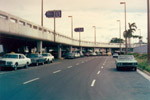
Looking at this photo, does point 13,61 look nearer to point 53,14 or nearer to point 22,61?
point 22,61

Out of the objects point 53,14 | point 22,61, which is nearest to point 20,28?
point 22,61

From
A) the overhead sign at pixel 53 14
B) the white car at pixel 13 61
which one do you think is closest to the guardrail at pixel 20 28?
the white car at pixel 13 61

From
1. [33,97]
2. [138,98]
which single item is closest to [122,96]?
[138,98]

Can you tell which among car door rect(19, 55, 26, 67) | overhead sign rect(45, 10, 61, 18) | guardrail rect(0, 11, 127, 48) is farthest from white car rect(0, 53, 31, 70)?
overhead sign rect(45, 10, 61, 18)

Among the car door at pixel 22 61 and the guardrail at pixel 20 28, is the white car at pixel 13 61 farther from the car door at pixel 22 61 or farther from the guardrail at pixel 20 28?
the guardrail at pixel 20 28

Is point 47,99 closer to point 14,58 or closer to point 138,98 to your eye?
point 138,98

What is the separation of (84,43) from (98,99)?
82791 mm

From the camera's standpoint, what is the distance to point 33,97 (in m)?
8.82

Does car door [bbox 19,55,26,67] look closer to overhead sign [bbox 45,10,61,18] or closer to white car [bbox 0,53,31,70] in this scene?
white car [bbox 0,53,31,70]

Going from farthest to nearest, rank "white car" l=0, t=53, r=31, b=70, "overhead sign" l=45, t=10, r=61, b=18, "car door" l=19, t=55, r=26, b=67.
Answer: "overhead sign" l=45, t=10, r=61, b=18 → "car door" l=19, t=55, r=26, b=67 → "white car" l=0, t=53, r=31, b=70

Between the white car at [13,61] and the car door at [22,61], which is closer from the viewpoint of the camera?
the white car at [13,61]

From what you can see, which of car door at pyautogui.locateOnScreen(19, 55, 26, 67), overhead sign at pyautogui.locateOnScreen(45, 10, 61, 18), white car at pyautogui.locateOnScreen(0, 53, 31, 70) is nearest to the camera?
white car at pyautogui.locateOnScreen(0, 53, 31, 70)

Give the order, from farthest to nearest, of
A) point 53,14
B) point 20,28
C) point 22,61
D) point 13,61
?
1. point 53,14
2. point 20,28
3. point 22,61
4. point 13,61

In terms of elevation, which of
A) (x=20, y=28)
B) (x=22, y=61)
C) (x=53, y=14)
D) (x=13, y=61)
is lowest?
(x=22, y=61)
